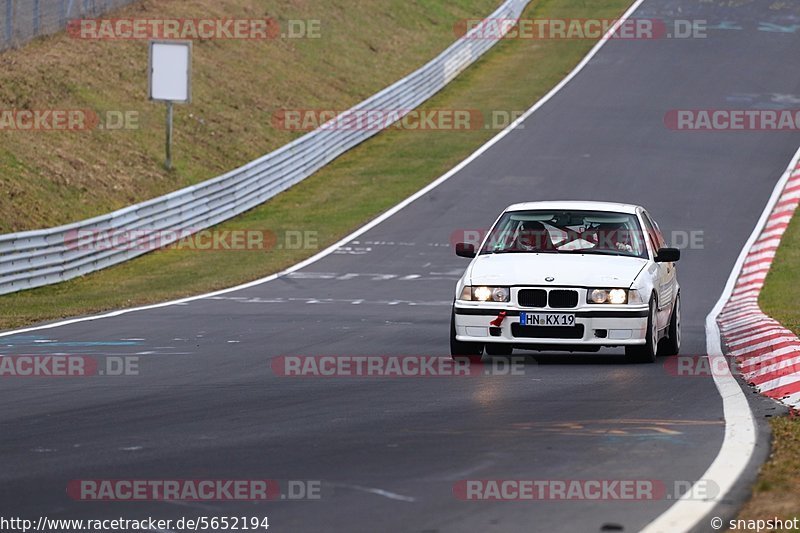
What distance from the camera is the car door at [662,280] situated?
42.8ft

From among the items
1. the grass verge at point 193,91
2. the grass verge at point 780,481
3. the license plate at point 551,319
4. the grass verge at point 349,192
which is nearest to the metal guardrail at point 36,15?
the grass verge at point 193,91

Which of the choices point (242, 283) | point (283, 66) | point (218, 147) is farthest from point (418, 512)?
point (283, 66)

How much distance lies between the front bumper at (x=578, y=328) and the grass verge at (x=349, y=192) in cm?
655

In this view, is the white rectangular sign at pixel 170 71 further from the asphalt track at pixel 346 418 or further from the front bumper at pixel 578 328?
the front bumper at pixel 578 328

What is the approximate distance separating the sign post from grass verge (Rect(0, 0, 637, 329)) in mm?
3163

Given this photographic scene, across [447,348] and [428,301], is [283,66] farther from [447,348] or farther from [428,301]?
[447,348]

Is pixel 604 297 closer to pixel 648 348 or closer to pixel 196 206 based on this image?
pixel 648 348

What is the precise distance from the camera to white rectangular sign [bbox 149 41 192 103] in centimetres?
3145

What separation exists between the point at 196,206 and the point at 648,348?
17917mm

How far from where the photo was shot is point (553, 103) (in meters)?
42.9

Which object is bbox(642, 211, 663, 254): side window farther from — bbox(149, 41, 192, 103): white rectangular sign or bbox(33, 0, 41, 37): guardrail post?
bbox(33, 0, 41, 37): guardrail post

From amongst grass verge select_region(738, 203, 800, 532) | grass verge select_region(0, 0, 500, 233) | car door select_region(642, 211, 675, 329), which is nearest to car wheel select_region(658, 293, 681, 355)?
car door select_region(642, 211, 675, 329)

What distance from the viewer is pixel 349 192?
112 ft

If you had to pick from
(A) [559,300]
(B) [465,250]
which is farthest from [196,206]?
(A) [559,300]
